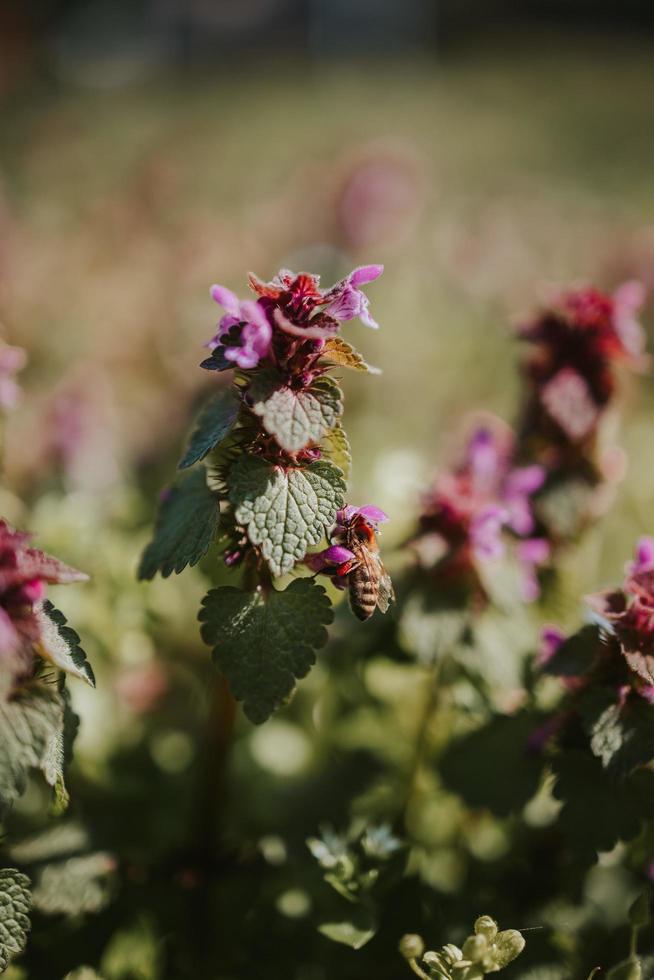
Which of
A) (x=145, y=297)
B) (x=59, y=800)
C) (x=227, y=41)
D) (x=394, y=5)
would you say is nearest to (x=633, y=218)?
(x=145, y=297)

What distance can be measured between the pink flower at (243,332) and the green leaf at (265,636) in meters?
0.35

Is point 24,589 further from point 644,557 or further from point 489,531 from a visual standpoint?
point 644,557

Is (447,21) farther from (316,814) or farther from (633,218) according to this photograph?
(316,814)

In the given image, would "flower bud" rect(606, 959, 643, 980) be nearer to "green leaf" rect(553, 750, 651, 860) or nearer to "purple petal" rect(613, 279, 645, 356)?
"green leaf" rect(553, 750, 651, 860)

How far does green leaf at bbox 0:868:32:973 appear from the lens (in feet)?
3.53

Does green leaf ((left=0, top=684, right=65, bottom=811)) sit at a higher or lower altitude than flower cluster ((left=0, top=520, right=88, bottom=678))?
lower

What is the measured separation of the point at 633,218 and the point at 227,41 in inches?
526

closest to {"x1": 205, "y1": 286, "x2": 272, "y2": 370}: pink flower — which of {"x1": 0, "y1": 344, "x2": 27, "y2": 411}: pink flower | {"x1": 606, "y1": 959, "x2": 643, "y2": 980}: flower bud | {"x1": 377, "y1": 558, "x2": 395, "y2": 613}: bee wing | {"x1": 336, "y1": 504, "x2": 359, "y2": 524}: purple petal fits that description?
{"x1": 336, "y1": 504, "x2": 359, "y2": 524}: purple petal

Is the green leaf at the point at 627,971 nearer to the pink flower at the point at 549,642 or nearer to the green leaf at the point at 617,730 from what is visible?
the green leaf at the point at 617,730

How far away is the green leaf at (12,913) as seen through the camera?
1.08 m

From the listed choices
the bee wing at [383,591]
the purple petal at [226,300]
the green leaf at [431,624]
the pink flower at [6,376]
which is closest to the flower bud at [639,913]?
the green leaf at [431,624]

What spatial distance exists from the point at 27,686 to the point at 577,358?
1259 millimetres

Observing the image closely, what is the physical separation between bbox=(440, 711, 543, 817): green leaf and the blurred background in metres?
0.36

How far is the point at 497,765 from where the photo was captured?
1429mm
